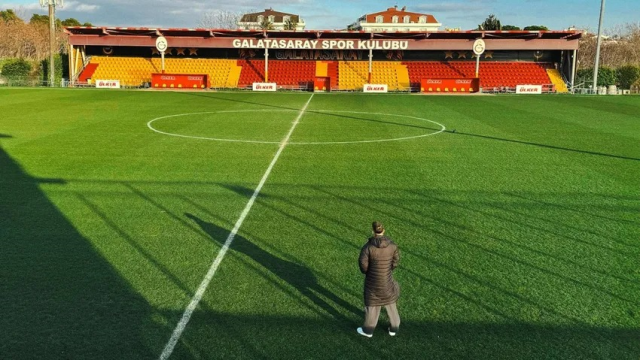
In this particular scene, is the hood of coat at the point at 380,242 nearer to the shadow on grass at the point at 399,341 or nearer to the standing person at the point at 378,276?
the standing person at the point at 378,276

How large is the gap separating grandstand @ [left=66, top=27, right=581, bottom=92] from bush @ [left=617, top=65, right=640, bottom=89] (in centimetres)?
678

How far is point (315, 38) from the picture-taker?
5788 centimetres

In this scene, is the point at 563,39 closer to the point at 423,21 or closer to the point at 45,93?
the point at 45,93

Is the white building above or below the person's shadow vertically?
above

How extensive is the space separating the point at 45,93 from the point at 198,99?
12.3 metres

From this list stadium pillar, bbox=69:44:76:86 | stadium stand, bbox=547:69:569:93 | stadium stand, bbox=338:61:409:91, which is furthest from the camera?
stadium stand, bbox=338:61:409:91

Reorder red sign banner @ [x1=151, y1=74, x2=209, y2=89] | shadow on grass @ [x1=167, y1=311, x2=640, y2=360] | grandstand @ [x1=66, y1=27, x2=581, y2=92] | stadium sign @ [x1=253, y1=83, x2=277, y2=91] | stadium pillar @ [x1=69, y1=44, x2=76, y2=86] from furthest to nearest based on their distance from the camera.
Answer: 1. grandstand @ [x1=66, y1=27, x2=581, y2=92]
2. stadium pillar @ [x1=69, y1=44, x2=76, y2=86]
3. stadium sign @ [x1=253, y1=83, x2=277, y2=91]
4. red sign banner @ [x1=151, y1=74, x2=209, y2=89]
5. shadow on grass @ [x1=167, y1=311, x2=640, y2=360]

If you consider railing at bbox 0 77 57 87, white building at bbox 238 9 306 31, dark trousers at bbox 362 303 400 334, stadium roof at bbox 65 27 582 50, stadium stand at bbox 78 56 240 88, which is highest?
white building at bbox 238 9 306 31

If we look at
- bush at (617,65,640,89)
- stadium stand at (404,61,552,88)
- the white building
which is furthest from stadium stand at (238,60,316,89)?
the white building

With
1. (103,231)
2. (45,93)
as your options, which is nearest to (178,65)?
(45,93)

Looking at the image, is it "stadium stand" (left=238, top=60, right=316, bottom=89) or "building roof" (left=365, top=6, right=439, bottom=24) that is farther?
"building roof" (left=365, top=6, right=439, bottom=24)

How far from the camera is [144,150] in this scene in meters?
18.6

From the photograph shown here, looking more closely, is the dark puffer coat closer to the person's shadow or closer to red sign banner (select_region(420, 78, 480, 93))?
the person's shadow

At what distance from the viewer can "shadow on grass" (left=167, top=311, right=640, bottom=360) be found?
Result: 6.54 m
